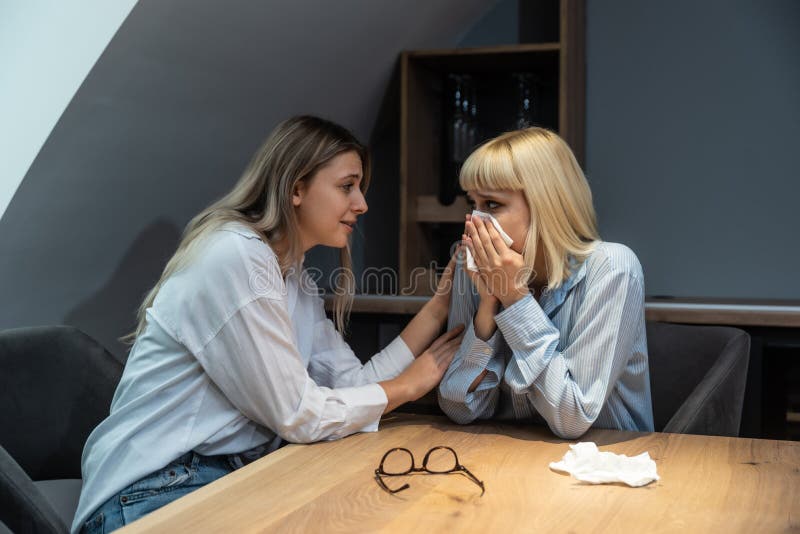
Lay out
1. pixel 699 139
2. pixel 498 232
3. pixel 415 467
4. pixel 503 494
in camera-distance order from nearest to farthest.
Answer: pixel 503 494, pixel 415 467, pixel 498 232, pixel 699 139

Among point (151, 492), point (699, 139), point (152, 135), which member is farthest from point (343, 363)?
point (699, 139)

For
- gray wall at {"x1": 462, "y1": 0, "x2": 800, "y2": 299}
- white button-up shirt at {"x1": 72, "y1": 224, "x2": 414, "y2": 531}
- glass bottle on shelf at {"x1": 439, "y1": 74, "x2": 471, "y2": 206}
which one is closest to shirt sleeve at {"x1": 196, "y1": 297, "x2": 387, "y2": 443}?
white button-up shirt at {"x1": 72, "y1": 224, "x2": 414, "y2": 531}

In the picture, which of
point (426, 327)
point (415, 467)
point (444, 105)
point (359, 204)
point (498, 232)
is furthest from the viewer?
point (444, 105)

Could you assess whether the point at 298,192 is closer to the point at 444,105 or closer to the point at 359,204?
the point at 359,204

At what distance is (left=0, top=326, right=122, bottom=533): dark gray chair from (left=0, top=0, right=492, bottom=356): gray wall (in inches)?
8.7

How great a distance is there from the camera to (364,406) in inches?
60.2

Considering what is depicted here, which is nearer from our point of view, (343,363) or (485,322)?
(485,322)

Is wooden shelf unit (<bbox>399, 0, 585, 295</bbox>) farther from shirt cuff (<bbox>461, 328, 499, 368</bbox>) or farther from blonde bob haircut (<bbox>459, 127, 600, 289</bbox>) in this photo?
shirt cuff (<bbox>461, 328, 499, 368</bbox>)

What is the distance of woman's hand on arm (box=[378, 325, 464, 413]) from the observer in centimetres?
162

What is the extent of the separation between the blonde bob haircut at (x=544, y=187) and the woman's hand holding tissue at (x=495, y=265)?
66 mm

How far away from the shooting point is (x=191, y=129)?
213 centimetres

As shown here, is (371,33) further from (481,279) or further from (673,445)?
(673,445)

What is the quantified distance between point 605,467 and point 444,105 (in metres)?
1.97

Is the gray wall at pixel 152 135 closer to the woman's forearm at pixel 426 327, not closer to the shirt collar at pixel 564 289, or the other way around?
the woman's forearm at pixel 426 327
